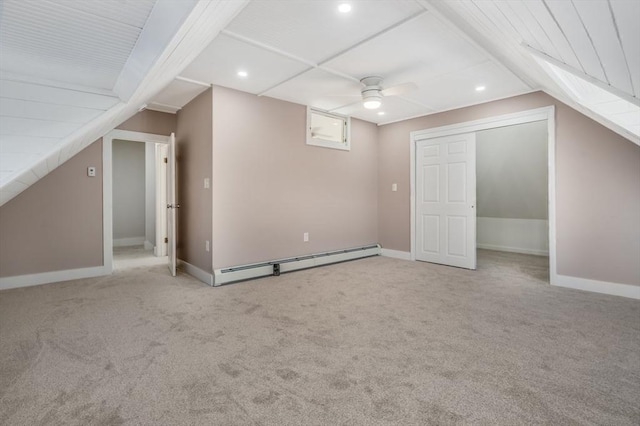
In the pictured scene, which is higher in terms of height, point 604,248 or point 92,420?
point 604,248

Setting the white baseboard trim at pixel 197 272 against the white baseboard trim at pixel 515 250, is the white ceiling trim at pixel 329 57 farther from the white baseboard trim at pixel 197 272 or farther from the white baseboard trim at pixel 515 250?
the white baseboard trim at pixel 515 250

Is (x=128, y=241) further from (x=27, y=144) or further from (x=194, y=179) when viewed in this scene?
(x=27, y=144)

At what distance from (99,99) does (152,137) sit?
3241 mm

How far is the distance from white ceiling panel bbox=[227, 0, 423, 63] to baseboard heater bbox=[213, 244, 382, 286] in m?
2.56

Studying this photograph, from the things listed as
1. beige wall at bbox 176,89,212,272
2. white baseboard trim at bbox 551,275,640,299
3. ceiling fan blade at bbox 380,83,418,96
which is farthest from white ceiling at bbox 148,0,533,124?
white baseboard trim at bbox 551,275,640,299

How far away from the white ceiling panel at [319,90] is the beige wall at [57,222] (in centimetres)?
245

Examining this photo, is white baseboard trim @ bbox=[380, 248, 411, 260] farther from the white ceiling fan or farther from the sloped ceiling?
the sloped ceiling

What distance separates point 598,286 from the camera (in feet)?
11.5

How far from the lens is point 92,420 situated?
4.76ft

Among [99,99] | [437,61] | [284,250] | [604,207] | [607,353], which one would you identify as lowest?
[607,353]

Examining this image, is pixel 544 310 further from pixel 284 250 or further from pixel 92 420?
pixel 92 420

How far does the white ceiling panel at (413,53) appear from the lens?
253 cm

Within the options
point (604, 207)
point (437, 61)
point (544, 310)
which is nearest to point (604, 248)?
point (604, 207)

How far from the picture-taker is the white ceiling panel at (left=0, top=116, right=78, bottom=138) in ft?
4.91
